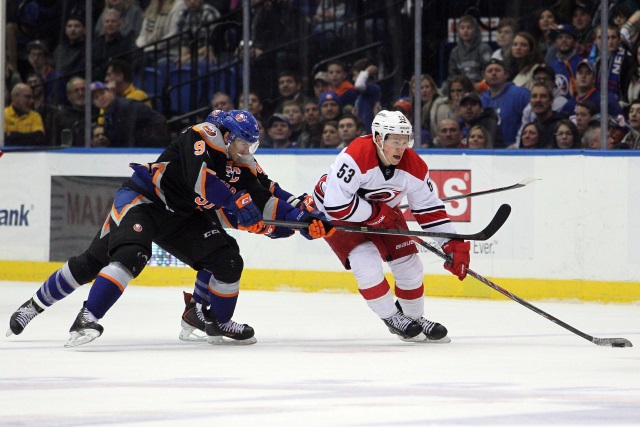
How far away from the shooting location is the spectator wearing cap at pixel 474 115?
8.23 meters

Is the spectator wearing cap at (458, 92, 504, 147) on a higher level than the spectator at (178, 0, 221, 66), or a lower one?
lower

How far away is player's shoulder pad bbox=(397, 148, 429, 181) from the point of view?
5.90 metres

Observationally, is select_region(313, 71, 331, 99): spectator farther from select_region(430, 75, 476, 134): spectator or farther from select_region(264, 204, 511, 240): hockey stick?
select_region(264, 204, 511, 240): hockey stick

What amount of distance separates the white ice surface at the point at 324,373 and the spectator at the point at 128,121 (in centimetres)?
206

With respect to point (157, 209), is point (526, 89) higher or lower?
higher

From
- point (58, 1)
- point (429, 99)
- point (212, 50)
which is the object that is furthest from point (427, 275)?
point (58, 1)

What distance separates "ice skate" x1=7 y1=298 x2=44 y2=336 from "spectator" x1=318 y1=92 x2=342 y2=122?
3388mm

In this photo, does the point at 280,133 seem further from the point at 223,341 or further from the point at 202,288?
the point at 223,341

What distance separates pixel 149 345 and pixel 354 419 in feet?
7.42

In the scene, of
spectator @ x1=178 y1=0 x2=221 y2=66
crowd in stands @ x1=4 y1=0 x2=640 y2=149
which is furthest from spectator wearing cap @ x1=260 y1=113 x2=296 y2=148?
spectator @ x1=178 y1=0 x2=221 y2=66

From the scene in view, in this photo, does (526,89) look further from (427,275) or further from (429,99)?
(427,275)

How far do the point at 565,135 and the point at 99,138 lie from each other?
10.8 feet

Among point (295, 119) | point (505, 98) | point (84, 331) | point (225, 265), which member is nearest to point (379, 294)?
point (225, 265)

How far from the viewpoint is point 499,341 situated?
591 centimetres
